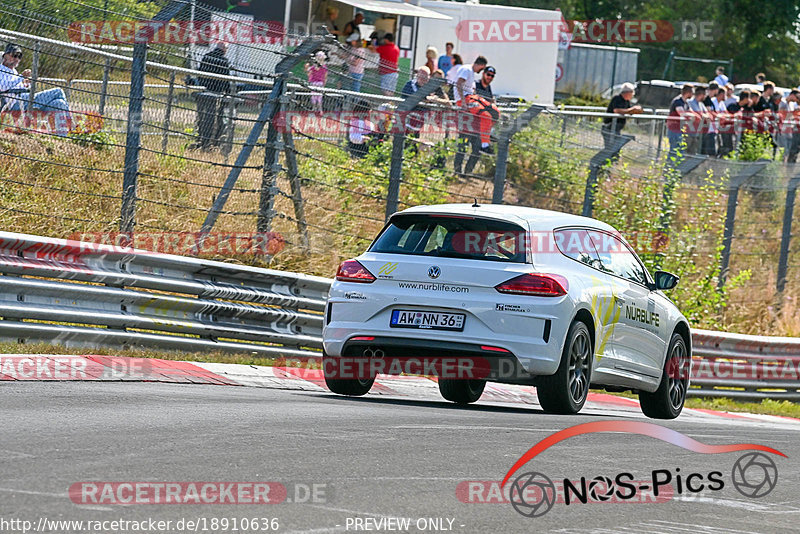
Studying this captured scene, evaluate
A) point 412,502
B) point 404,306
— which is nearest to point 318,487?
point 412,502

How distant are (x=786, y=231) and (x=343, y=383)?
41.5ft

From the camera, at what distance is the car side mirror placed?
11.7 m

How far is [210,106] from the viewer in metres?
14.4

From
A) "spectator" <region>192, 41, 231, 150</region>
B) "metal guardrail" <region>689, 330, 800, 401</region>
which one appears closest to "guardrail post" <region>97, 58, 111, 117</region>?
"spectator" <region>192, 41, 231, 150</region>

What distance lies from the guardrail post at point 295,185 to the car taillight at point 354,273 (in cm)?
455

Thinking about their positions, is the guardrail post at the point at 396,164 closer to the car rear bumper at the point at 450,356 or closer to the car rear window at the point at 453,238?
the car rear window at the point at 453,238

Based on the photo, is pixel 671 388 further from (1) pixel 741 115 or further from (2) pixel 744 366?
(1) pixel 741 115

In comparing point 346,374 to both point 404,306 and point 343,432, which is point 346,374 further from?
point 343,432

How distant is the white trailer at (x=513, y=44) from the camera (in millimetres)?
36656

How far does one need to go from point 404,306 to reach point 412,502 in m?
3.76

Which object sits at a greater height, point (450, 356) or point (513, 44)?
point (513, 44)

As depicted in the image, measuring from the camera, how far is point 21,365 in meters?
9.98

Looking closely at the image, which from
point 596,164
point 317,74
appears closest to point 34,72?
point 317,74

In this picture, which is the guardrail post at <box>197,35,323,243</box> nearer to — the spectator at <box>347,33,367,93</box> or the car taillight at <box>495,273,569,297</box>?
the spectator at <box>347,33,367,93</box>
